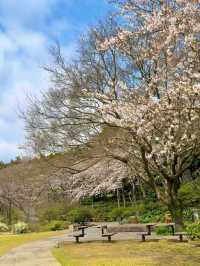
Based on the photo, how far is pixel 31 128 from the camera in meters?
22.0

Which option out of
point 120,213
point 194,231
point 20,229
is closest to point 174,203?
point 194,231

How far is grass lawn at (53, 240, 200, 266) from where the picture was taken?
11.9 m

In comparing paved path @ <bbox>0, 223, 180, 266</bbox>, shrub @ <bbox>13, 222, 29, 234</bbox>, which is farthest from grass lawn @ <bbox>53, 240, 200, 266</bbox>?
shrub @ <bbox>13, 222, 29, 234</bbox>

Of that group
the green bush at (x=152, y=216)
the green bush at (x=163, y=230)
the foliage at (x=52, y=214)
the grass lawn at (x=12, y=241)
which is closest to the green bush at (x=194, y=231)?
the green bush at (x=163, y=230)

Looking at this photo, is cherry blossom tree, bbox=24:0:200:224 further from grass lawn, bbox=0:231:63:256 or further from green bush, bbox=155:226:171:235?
grass lawn, bbox=0:231:63:256

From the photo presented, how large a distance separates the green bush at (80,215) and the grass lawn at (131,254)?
16.6m

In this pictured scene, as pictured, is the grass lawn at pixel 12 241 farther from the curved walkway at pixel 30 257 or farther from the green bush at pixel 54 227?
the green bush at pixel 54 227

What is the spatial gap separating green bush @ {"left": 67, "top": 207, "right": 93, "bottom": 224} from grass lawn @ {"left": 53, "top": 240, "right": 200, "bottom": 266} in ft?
54.6

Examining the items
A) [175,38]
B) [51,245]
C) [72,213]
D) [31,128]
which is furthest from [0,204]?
[175,38]

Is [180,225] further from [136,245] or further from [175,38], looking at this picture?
[175,38]

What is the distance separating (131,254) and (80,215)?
21223mm

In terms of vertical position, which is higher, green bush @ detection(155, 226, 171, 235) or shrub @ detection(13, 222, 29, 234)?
shrub @ detection(13, 222, 29, 234)

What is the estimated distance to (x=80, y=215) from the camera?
35.0m

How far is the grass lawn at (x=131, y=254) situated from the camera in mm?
11906
